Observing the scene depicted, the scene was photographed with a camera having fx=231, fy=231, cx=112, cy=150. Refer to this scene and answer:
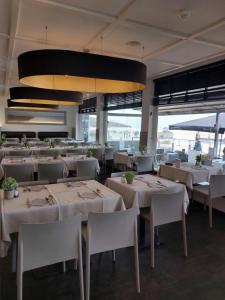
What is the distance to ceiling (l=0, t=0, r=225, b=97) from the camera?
10.1 ft

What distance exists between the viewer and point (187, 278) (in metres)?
2.60

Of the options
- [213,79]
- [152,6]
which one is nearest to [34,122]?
[213,79]

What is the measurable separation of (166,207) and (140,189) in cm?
47

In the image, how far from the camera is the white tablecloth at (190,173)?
4.52 m

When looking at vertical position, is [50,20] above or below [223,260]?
above

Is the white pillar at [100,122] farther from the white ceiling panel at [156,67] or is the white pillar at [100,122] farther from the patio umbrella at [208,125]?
the white ceiling panel at [156,67]

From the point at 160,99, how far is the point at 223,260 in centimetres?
537

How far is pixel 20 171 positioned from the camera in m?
4.55

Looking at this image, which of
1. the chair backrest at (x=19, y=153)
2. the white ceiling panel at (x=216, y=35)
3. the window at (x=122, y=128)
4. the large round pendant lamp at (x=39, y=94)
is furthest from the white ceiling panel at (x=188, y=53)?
the window at (x=122, y=128)

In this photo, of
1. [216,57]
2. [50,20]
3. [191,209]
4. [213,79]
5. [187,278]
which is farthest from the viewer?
[213,79]

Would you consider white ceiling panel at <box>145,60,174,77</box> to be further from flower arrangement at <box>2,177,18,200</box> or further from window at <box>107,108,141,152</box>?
flower arrangement at <box>2,177,18,200</box>

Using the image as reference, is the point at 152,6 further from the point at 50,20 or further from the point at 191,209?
the point at 191,209

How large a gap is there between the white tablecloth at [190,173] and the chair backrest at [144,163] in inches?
40.7

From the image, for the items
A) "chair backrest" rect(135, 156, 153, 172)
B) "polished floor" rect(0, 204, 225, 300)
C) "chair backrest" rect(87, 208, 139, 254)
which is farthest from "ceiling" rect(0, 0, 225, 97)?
"polished floor" rect(0, 204, 225, 300)
